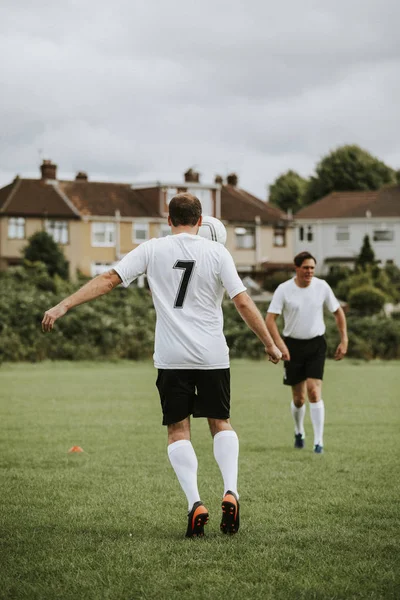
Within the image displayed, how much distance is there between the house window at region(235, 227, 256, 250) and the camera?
71.4 m

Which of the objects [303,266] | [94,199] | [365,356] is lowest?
[365,356]

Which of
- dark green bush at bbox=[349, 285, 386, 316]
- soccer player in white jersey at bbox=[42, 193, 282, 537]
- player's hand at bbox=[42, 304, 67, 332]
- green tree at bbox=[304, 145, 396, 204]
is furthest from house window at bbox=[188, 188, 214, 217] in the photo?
player's hand at bbox=[42, 304, 67, 332]

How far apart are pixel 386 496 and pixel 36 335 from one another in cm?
2773

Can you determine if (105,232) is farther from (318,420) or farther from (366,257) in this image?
(318,420)

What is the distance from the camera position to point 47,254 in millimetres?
55594

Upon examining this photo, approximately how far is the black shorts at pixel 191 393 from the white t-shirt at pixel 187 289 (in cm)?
7

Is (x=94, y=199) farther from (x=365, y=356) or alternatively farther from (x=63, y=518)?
(x=63, y=518)

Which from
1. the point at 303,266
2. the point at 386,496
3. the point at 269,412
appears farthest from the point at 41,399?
the point at 386,496

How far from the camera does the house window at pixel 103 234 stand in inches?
2618

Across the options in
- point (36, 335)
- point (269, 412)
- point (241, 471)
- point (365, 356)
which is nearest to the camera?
point (241, 471)

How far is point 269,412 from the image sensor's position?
17812mm

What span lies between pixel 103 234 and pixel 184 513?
59.8 metres

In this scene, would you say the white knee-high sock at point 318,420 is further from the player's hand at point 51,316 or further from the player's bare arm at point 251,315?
the player's hand at point 51,316

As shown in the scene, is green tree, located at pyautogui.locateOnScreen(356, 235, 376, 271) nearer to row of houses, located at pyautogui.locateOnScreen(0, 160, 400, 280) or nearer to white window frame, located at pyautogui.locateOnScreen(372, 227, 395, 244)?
row of houses, located at pyautogui.locateOnScreen(0, 160, 400, 280)
